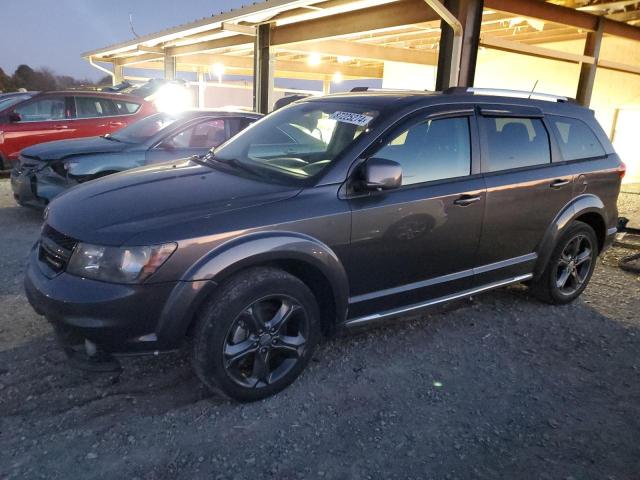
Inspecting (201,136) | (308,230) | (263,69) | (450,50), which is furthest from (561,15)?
(308,230)

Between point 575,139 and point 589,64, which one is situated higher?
point 589,64

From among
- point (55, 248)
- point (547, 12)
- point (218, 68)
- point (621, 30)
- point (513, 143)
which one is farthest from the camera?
point (218, 68)

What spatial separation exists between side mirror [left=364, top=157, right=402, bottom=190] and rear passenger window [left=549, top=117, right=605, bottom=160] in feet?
6.40

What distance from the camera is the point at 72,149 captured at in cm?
617

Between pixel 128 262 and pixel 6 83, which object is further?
pixel 6 83

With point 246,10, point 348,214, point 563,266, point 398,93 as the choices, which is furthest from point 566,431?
point 246,10

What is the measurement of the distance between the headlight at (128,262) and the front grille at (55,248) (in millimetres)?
222

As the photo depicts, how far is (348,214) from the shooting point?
9.68ft

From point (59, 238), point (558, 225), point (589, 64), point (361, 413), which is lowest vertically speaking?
point (361, 413)

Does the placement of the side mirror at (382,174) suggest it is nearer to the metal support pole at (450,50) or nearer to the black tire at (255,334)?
the black tire at (255,334)

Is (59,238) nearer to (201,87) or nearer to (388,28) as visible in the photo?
(388,28)

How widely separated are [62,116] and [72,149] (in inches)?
150

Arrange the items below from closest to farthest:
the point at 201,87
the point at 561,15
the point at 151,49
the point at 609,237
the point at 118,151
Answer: the point at 609,237, the point at 118,151, the point at 561,15, the point at 151,49, the point at 201,87

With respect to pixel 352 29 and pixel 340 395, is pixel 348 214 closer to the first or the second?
pixel 340 395
